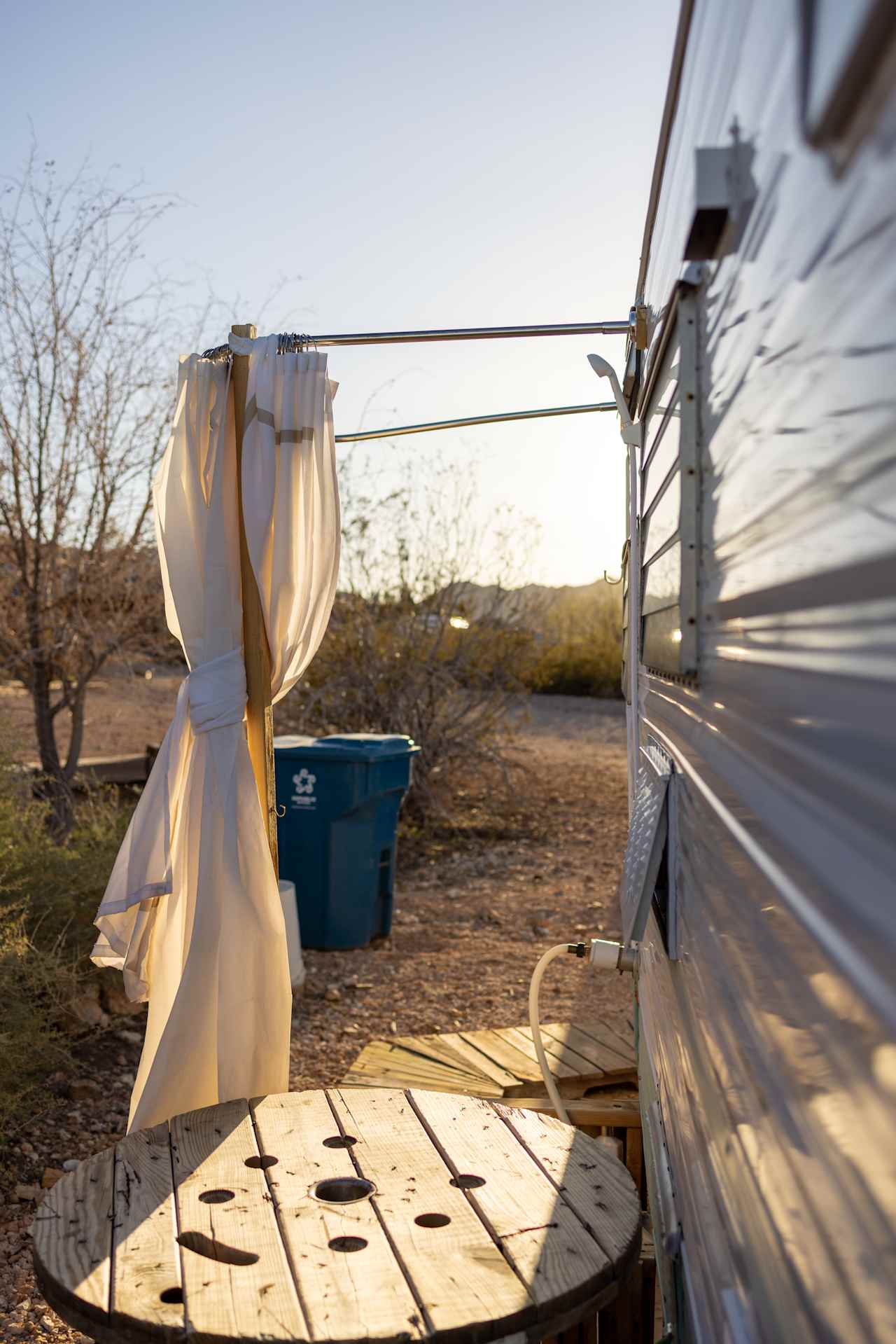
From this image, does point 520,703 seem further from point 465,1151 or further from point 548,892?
point 465,1151

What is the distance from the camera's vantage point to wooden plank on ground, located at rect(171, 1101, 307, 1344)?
1622mm

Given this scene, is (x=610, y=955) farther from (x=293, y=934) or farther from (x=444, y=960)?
(x=444, y=960)

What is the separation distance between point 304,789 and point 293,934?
2.86 feet

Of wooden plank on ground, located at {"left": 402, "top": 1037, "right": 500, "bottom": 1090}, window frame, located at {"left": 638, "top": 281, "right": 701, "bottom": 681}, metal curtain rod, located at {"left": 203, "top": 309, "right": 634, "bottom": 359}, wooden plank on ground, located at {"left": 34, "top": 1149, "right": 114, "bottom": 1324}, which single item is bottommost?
wooden plank on ground, located at {"left": 402, "top": 1037, "right": 500, "bottom": 1090}

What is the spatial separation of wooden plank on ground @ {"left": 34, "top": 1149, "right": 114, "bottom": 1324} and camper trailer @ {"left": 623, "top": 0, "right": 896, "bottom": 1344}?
880mm

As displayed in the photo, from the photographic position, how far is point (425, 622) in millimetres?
8883

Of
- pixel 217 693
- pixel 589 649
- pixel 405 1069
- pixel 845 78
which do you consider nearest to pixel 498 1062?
pixel 405 1069

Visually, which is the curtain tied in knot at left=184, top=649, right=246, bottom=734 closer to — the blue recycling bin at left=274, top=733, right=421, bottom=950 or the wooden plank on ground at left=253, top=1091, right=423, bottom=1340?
the wooden plank on ground at left=253, top=1091, right=423, bottom=1340

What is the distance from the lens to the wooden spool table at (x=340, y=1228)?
165 centimetres

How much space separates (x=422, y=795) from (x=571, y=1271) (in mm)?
7054

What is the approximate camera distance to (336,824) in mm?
5746

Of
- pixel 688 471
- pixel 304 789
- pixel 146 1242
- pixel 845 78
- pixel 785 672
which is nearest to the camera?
pixel 845 78

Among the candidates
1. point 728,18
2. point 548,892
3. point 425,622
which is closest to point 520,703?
point 425,622

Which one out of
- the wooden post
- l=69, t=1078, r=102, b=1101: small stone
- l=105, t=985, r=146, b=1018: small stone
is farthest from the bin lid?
the wooden post
